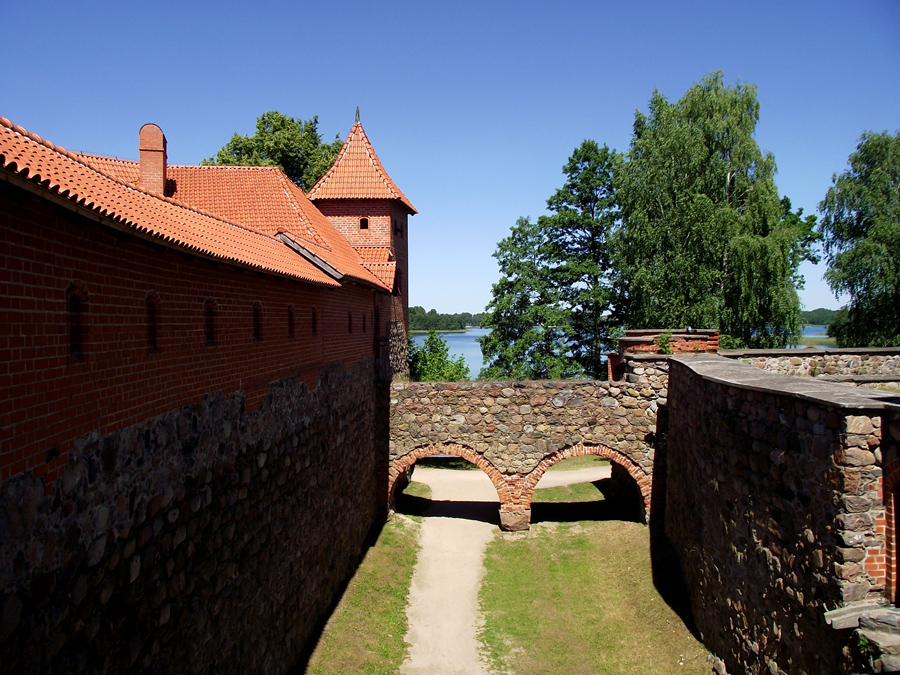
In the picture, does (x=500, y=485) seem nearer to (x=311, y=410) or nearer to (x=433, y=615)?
(x=433, y=615)

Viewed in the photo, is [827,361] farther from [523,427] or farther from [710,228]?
[710,228]

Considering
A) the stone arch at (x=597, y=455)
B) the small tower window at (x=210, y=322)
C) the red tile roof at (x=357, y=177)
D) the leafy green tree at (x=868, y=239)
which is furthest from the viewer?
the leafy green tree at (x=868, y=239)

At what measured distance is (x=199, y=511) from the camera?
491 centimetres

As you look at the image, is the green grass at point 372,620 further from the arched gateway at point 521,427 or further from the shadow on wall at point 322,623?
the arched gateway at point 521,427

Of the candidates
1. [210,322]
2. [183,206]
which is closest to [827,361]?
[210,322]

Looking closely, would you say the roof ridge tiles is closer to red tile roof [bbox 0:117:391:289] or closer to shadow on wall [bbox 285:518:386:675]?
red tile roof [bbox 0:117:391:289]

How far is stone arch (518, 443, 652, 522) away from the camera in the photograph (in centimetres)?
1241

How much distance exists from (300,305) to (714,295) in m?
17.0

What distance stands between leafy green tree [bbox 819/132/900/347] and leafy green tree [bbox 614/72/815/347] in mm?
1536

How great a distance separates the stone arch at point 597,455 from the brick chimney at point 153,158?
350 inches

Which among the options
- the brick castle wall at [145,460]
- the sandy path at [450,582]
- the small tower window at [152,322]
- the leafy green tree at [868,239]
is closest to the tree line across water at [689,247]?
the leafy green tree at [868,239]

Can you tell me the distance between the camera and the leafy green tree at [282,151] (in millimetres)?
24422

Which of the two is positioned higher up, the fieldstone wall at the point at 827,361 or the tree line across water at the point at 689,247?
the tree line across water at the point at 689,247

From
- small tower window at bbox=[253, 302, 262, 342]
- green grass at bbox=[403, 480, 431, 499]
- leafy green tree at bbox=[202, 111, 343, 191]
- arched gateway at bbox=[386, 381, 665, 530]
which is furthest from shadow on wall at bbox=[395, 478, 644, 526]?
leafy green tree at bbox=[202, 111, 343, 191]
